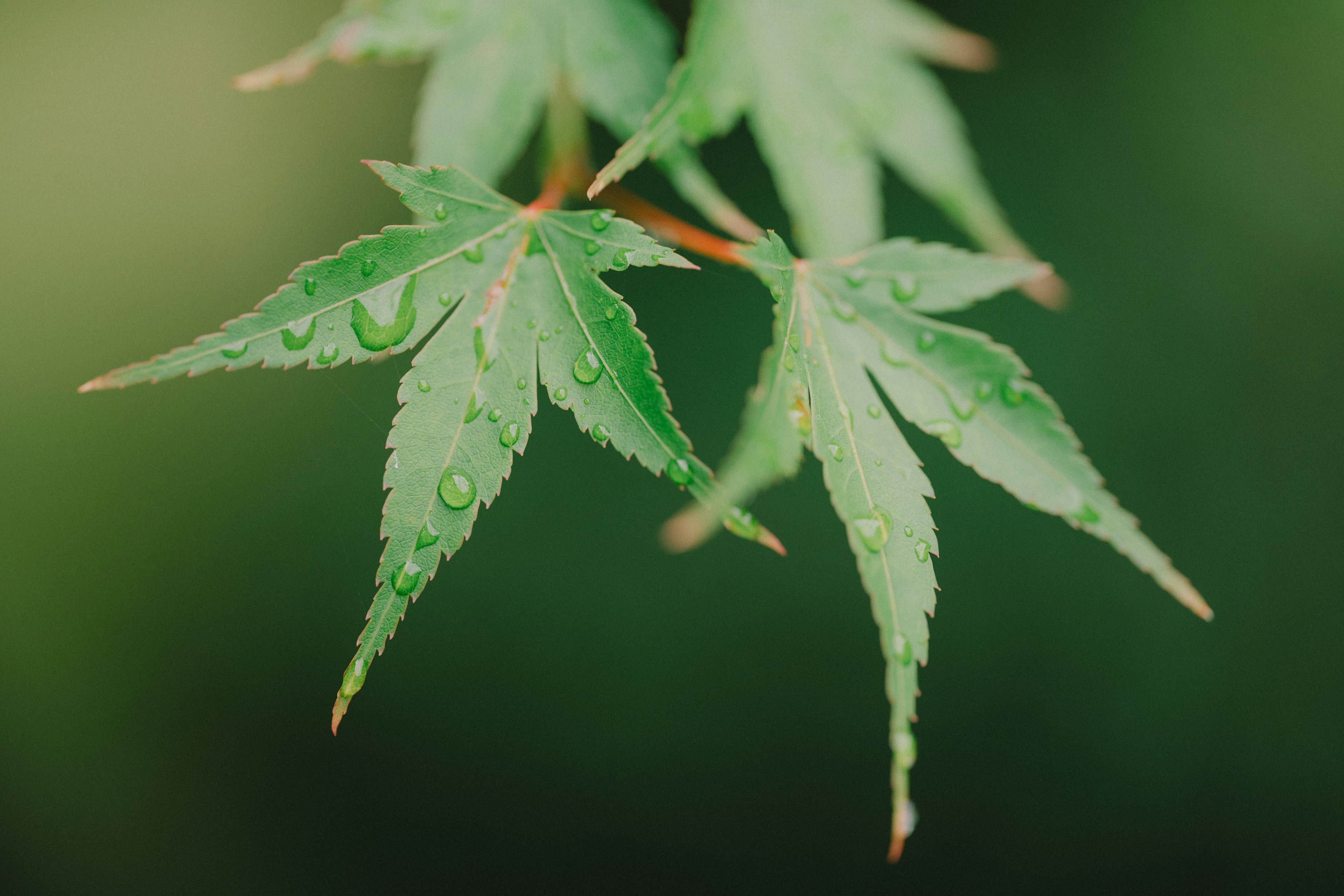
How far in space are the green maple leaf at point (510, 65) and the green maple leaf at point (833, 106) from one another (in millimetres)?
76

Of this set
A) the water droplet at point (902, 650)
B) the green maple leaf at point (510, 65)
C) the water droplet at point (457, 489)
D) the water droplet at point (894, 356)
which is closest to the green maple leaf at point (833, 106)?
the green maple leaf at point (510, 65)

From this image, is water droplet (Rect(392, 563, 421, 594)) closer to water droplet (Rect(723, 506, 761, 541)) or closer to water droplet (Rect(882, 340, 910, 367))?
water droplet (Rect(723, 506, 761, 541))

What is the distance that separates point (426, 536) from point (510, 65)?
1.84 ft

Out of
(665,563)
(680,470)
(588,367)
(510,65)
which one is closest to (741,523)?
(680,470)

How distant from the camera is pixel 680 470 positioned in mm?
557

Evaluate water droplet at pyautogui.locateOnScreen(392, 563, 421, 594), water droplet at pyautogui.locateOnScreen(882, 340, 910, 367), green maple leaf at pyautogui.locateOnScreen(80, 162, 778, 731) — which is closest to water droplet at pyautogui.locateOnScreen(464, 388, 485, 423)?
green maple leaf at pyautogui.locateOnScreen(80, 162, 778, 731)

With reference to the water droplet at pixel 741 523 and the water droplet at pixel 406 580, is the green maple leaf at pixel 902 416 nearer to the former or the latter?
the water droplet at pixel 741 523

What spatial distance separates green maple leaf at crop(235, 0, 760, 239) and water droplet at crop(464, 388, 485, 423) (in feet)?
1.07

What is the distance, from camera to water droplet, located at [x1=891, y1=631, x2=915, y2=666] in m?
0.53

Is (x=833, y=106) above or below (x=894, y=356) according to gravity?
above

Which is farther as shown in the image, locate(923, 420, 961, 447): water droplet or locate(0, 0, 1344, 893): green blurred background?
locate(0, 0, 1344, 893): green blurred background

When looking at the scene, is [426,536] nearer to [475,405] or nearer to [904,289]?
[475,405]

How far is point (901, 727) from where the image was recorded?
1.76ft

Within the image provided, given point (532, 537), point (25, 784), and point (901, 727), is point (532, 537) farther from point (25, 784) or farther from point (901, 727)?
point (25, 784)
